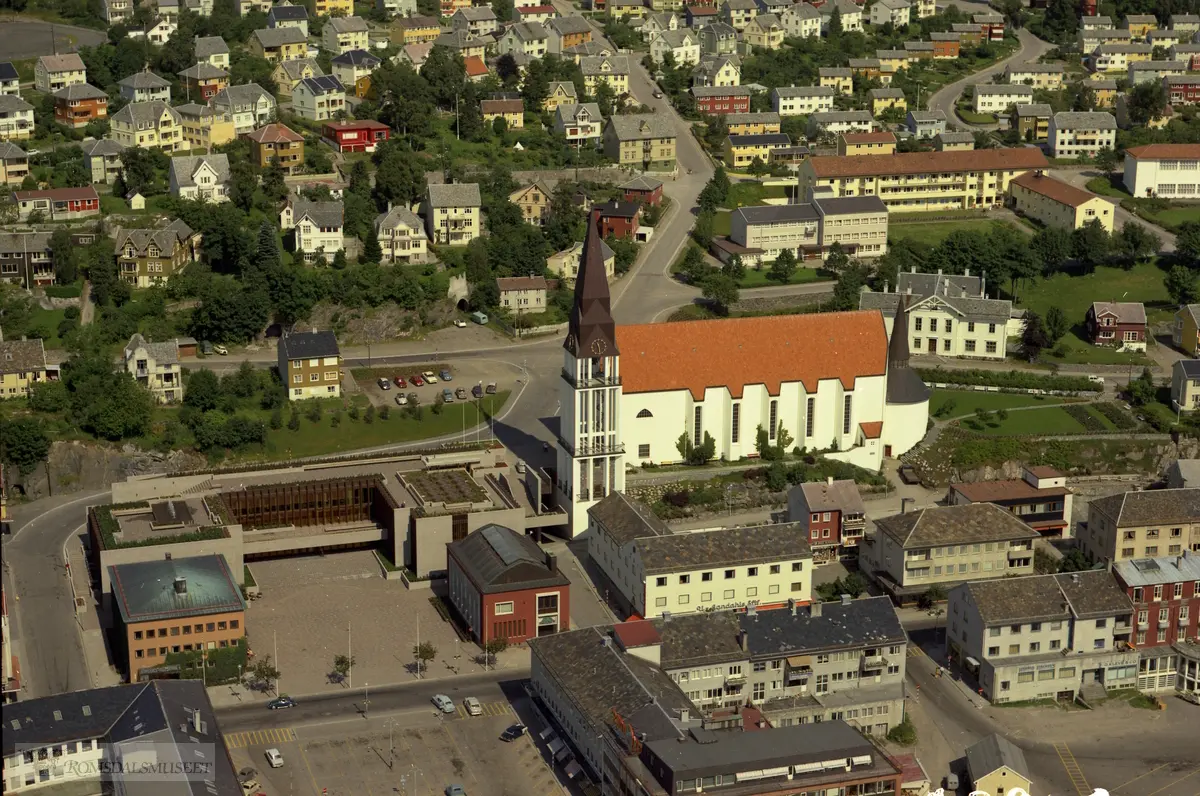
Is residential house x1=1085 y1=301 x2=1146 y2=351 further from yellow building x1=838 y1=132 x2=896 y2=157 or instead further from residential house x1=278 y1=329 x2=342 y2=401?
residential house x1=278 y1=329 x2=342 y2=401

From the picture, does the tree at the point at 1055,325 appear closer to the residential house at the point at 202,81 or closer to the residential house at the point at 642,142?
the residential house at the point at 642,142

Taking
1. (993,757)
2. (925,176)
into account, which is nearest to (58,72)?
(925,176)

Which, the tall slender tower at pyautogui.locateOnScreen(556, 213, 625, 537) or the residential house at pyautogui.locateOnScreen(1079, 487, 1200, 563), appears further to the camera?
the tall slender tower at pyautogui.locateOnScreen(556, 213, 625, 537)

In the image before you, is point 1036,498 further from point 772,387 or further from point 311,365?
point 311,365

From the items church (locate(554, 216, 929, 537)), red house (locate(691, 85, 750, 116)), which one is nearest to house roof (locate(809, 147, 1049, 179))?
red house (locate(691, 85, 750, 116))

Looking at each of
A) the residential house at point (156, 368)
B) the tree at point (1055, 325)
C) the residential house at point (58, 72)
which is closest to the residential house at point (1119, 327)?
the tree at point (1055, 325)

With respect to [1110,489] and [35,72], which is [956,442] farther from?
[35,72]
